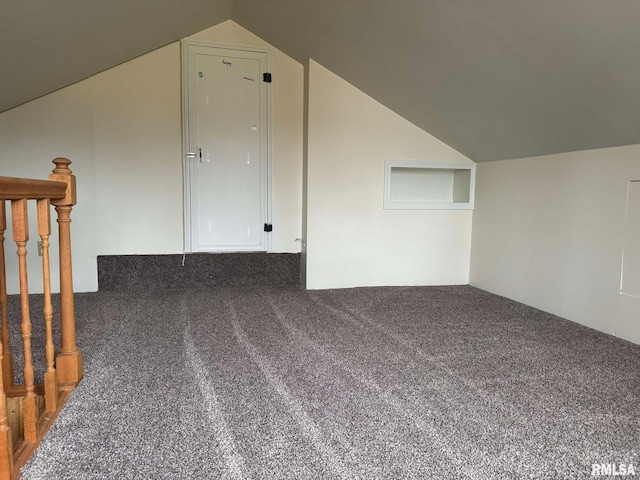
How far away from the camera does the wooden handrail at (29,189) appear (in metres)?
1.24

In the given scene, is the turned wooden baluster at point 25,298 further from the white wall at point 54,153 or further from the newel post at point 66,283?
the white wall at point 54,153

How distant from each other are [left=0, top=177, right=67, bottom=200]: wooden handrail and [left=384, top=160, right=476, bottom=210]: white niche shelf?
8.79 feet

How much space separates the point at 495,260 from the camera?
11.9 feet

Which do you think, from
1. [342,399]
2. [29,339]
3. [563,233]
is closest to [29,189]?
[29,339]

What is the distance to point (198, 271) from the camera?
3.79 m

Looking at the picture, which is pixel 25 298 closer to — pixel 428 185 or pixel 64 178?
pixel 64 178

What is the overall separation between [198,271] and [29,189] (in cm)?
246

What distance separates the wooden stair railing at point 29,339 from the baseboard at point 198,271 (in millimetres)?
1937

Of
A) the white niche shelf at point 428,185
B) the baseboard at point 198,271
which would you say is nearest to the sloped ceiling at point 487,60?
the white niche shelf at point 428,185

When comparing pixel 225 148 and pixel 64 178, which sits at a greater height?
pixel 225 148

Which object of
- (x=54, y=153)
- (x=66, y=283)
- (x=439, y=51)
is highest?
(x=439, y=51)

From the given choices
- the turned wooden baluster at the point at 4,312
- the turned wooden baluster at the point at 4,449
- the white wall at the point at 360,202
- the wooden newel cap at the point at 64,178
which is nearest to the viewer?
the turned wooden baluster at the point at 4,449

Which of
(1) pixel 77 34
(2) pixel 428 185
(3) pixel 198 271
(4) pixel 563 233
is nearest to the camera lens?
(1) pixel 77 34

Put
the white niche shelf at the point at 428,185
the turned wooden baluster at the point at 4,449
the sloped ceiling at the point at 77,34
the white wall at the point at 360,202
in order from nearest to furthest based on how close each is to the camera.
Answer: the turned wooden baluster at the point at 4,449 < the sloped ceiling at the point at 77,34 < the white wall at the point at 360,202 < the white niche shelf at the point at 428,185
